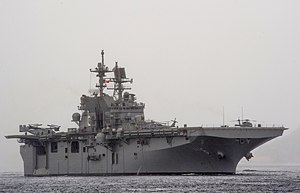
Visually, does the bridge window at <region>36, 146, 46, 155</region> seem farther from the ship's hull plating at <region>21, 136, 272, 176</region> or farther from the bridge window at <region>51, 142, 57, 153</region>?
the ship's hull plating at <region>21, 136, 272, 176</region>

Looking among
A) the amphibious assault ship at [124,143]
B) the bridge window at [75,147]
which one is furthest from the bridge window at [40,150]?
the bridge window at [75,147]

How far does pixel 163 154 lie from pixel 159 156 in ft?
1.53

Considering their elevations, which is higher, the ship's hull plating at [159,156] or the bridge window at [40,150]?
the bridge window at [40,150]

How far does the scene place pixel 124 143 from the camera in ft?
185

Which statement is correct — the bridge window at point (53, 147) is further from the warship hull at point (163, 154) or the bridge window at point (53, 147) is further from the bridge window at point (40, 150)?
the bridge window at point (40, 150)

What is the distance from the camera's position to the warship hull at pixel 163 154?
52.2 m

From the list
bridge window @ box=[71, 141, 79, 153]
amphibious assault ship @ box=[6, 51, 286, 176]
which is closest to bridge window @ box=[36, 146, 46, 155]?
amphibious assault ship @ box=[6, 51, 286, 176]

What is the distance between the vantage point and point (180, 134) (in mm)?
52250

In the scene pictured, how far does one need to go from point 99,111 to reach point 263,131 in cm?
1623

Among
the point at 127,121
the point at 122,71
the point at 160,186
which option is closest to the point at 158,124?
the point at 127,121

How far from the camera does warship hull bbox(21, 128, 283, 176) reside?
52188 mm

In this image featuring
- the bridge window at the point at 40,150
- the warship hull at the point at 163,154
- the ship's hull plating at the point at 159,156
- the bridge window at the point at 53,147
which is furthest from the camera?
the bridge window at the point at 40,150

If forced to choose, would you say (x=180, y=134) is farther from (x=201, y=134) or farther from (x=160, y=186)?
(x=160, y=186)

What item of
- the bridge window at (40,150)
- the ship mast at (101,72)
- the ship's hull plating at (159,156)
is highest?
the ship mast at (101,72)
